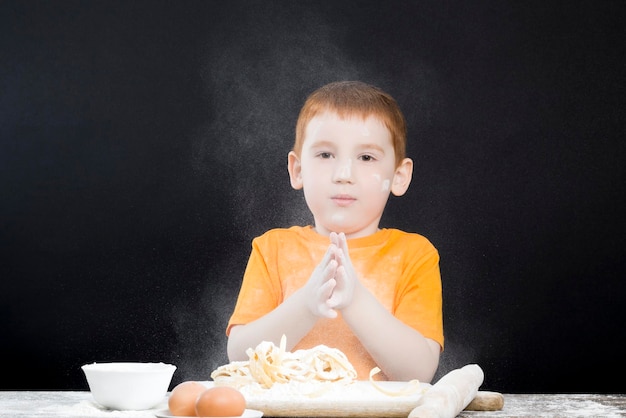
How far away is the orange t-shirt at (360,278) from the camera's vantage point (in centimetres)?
212

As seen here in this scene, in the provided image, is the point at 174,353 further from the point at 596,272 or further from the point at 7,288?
the point at 596,272

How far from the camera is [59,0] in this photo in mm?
2971

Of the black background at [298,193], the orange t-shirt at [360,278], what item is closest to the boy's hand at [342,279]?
the orange t-shirt at [360,278]

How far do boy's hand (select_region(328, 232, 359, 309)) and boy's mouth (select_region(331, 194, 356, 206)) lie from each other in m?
0.33

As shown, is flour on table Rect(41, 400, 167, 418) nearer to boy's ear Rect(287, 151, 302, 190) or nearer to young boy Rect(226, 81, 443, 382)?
young boy Rect(226, 81, 443, 382)

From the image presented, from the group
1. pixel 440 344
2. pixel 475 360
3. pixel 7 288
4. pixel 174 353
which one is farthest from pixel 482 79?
pixel 7 288

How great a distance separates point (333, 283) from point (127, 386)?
524mm

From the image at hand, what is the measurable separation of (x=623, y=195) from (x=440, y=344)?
1054mm

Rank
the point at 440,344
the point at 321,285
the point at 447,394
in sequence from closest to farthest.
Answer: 1. the point at 447,394
2. the point at 321,285
3. the point at 440,344

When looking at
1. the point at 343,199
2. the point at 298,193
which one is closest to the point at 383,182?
the point at 343,199

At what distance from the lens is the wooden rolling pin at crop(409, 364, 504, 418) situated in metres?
1.30

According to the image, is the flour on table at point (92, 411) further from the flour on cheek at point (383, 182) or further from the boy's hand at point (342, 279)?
the flour on cheek at point (383, 182)

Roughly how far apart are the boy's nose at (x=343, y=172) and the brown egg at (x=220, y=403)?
901 millimetres

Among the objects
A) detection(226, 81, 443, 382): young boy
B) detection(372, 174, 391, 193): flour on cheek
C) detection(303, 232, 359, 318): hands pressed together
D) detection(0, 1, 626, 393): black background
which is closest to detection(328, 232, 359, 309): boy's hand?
detection(303, 232, 359, 318): hands pressed together
